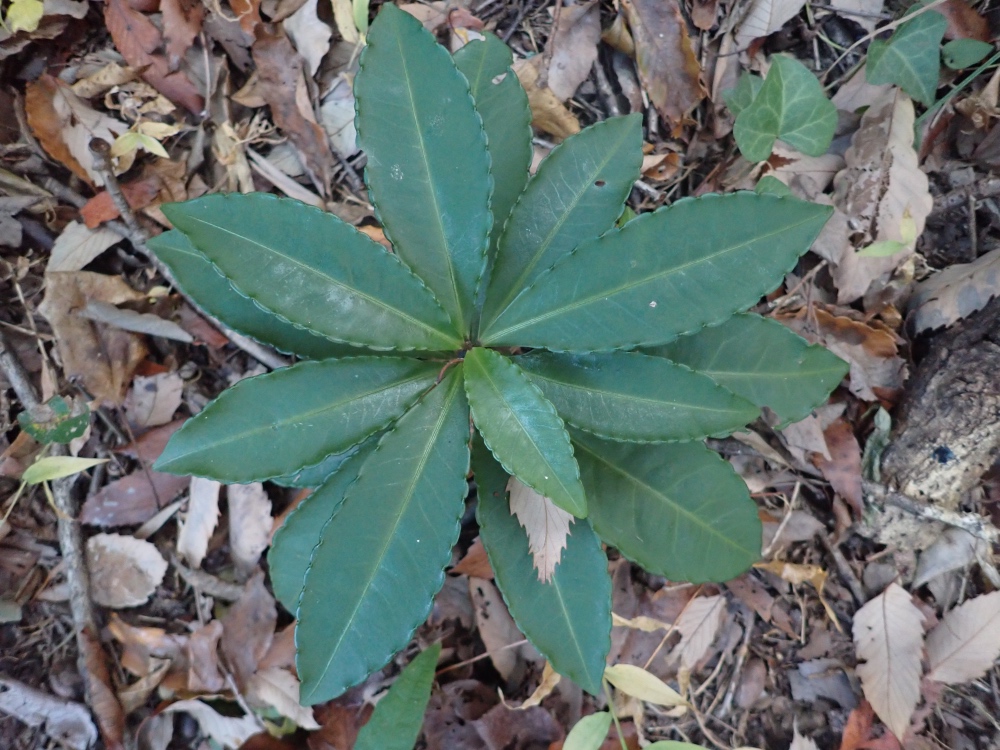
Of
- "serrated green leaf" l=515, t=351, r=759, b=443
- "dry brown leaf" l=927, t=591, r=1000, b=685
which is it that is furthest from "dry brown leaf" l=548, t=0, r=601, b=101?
"dry brown leaf" l=927, t=591, r=1000, b=685

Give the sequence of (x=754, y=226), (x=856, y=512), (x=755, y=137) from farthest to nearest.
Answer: (x=856, y=512) < (x=755, y=137) < (x=754, y=226)

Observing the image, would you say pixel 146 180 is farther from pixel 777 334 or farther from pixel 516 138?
pixel 777 334

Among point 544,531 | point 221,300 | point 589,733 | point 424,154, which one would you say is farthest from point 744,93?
point 589,733

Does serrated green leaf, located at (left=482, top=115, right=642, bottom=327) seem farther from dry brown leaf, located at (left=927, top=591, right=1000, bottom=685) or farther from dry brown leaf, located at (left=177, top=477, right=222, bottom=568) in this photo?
dry brown leaf, located at (left=927, top=591, right=1000, bottom=685)

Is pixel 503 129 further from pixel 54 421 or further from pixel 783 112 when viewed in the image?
pixel 54 421

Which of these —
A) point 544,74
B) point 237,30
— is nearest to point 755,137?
point 544,74
